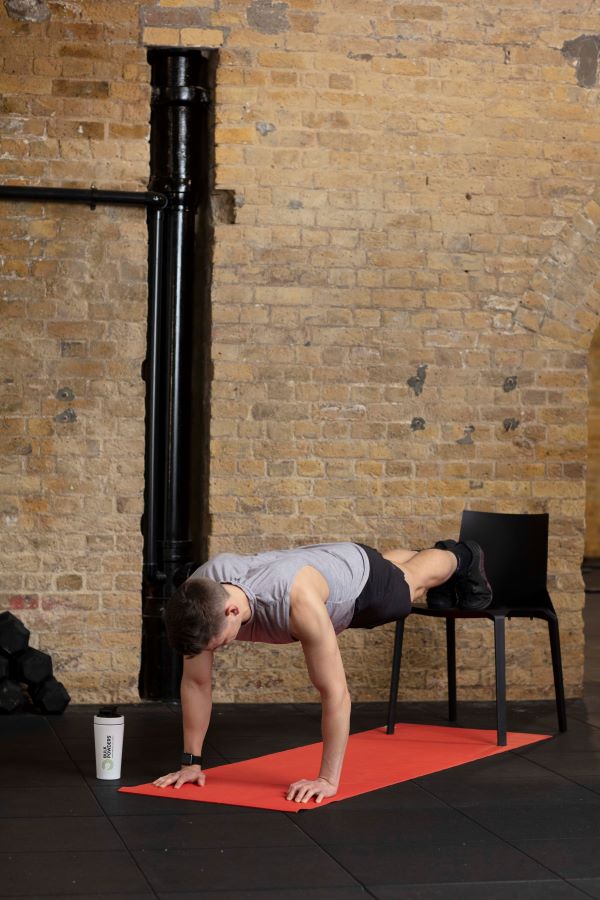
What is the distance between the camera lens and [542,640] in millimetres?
6359

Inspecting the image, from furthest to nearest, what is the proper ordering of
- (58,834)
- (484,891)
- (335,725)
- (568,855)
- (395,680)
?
1. (395,680)
2. (335,725)
3. (58,834)
4. (568,855)
5. (484,891)

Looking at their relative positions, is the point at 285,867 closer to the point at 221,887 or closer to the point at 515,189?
the point at 221,887

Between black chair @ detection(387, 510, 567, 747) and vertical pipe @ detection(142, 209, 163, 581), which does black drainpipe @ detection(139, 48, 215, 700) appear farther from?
black chair @ detection(387, 510, 567, 747)

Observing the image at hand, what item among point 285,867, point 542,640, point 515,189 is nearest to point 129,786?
point 285,867

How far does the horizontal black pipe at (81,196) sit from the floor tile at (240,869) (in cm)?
326

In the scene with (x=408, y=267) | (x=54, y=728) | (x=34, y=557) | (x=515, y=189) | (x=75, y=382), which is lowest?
(x=54, y=728)

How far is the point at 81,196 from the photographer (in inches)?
232

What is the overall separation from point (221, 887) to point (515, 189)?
3.99m

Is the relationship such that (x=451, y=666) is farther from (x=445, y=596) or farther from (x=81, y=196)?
(x=81, y=196)

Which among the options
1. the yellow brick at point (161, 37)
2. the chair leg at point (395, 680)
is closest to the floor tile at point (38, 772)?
the chair leg at point (395, 680)

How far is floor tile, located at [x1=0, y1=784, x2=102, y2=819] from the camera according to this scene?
4086mm

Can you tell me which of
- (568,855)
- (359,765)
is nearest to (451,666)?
(359,765)

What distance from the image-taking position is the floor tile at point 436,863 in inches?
137

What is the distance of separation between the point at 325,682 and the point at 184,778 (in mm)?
643
